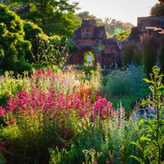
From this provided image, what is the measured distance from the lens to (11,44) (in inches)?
506

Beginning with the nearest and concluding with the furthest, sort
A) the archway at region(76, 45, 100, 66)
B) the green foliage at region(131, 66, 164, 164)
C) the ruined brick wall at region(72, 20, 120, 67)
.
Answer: the green foliage at region(131, 66, 164, 164) → the ruined brick wall at region(72, 20, 120, 67) → the archway at region(76, 45, 100, 66)

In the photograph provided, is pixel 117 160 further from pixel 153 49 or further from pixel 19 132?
pixel 153 49

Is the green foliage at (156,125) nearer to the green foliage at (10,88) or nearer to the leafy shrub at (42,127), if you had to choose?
the leafy shrub at (42,127)

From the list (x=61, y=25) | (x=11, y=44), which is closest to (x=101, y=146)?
(x=11, y=44)

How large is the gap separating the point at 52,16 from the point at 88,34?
4463mm

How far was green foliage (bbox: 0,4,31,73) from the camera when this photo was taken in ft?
41.2

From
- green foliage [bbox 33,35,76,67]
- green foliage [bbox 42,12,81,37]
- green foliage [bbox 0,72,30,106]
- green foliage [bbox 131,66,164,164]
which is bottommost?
green foliage [bbox 0,72,30,106]

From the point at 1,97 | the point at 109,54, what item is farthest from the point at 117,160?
the point at 109,54

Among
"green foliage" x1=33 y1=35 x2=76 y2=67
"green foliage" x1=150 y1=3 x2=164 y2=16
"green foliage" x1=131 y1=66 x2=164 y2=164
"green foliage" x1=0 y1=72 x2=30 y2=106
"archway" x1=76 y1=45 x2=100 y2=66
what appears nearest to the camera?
"green foliage" x1=131 y1=66 x2=164 y2=164

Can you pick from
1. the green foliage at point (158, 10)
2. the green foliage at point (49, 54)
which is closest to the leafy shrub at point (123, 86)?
the green foliage at point (49, 54)

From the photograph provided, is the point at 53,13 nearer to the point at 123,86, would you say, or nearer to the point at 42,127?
the point at 123,86

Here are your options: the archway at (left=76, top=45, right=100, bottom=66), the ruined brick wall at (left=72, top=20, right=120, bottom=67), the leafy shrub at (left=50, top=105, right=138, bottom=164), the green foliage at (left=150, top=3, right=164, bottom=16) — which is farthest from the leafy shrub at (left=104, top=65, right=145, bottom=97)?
the green foliage at (left=150, top=3, right=164, bottom=16)

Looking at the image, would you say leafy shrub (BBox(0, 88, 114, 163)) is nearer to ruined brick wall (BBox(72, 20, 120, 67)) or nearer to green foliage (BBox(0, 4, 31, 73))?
green foliage (BBox(0, 4, 31, 73))

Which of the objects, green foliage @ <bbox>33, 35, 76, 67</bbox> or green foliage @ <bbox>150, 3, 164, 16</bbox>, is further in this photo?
green foliage @ <bbox>150, 3, 164, 16</bbox>
